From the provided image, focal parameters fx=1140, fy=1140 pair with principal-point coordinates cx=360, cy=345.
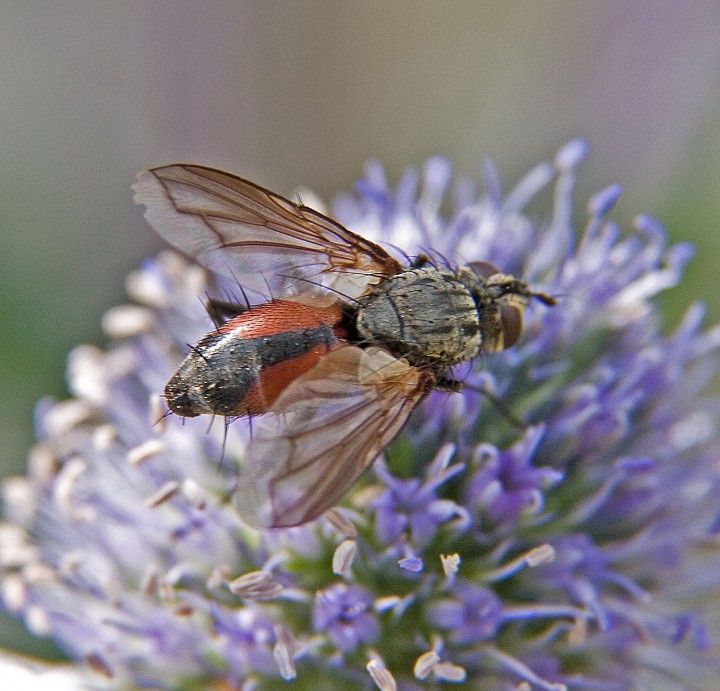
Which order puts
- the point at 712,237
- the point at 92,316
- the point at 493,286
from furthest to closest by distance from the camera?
the point at 92,316
the point at 712,237
the point at 493,286

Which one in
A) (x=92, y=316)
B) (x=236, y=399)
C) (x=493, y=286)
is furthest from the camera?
(x=92, y=316)

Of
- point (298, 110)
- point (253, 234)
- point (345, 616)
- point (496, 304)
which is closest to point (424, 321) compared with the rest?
point (496, 304)

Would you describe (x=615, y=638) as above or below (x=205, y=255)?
below

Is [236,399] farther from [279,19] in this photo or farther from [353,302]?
[279,19]

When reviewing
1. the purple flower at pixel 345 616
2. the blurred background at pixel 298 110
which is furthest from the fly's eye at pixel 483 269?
the blurred background at pixel 298 110

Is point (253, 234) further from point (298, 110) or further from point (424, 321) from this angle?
point (298, 110)

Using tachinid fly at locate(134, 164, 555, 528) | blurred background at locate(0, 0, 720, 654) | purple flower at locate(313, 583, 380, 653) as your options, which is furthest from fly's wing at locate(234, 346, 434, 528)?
blurred background at locate(0, 0, 720, 654)

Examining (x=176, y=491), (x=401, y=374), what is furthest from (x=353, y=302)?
(x=176, y=491)

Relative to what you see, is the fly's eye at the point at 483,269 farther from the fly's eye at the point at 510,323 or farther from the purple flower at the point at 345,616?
the purple flower at the point at 345,616
